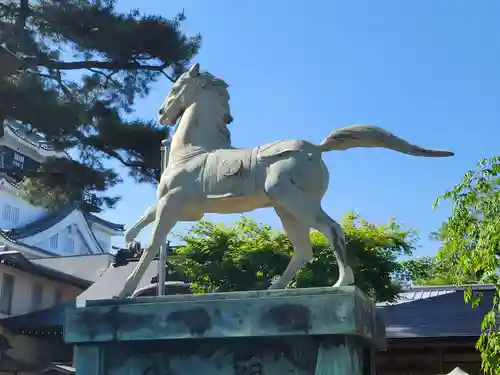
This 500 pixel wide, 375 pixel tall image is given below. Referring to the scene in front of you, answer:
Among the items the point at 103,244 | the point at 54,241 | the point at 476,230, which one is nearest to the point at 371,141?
the point at 476,230

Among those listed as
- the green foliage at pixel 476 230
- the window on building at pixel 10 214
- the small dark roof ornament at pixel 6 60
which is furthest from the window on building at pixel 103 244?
the green foliage at pixel 476 230

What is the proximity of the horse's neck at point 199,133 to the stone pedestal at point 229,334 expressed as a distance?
1.21 meters

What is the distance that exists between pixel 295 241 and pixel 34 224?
88.0ft

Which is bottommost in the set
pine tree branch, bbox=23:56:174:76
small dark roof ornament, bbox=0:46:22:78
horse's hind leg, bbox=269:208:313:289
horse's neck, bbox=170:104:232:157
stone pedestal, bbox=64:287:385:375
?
stone pedestal, bbox=64:287:385:375

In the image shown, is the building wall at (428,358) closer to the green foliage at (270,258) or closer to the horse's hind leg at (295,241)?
the green foliage at (270,258)

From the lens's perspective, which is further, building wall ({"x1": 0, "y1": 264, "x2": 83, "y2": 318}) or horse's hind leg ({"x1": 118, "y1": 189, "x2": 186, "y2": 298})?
building wall ({"x1": 0, "y1": 264, "x2": 83, "y2": 318})

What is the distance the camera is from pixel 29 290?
21.5 meters

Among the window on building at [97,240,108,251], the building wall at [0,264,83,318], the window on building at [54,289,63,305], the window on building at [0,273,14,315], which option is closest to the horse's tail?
the building wall at [0,264,83,318]

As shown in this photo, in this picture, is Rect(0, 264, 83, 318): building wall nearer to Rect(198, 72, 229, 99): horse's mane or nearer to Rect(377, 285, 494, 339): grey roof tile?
Rect(377, 285, 494, 339): grey roof tile

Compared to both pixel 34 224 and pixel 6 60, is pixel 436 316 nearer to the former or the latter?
pixel 6 60

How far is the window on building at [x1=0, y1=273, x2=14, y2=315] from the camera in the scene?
66.7 feet

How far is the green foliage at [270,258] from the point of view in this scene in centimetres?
1334

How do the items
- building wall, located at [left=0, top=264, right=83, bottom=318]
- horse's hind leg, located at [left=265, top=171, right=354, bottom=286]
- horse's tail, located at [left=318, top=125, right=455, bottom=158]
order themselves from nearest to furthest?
horse's hind leg, located at [left=265, top=171, right=354, bottom=286] → horse's tail, located at [left=318, top=125, right=455, bottom=158] → building wall, located at [left=0, top=264, right=83, bottom=318]

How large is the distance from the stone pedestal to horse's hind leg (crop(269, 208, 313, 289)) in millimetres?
667
